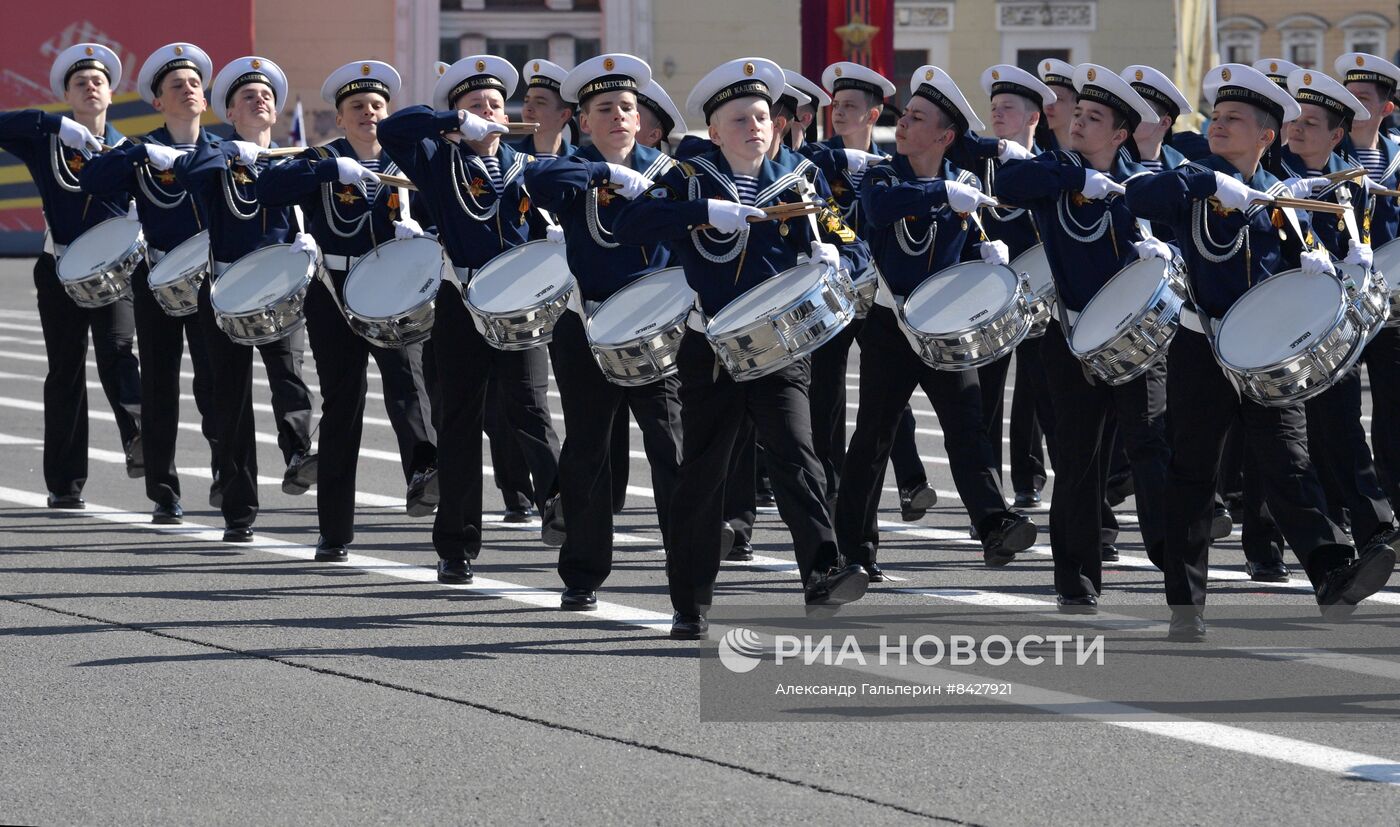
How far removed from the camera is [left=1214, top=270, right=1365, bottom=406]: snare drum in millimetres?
7840

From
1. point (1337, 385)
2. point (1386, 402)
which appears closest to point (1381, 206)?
point (1386, 402)

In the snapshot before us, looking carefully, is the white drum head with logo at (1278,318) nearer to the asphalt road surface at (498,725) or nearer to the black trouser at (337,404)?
the asphalt road surface at (498,725)

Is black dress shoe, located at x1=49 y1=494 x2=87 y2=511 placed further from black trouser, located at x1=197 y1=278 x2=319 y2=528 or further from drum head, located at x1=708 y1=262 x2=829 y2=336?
drum head, located at x1=708 y1=262 x2=829 y2=336

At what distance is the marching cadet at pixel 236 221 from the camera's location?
10.7 m

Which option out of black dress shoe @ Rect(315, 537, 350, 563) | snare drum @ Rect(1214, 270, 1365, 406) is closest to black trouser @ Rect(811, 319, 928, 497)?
snare drum @ Rect(1214, 270, 1365, 406)

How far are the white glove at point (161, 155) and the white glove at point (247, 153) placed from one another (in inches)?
15.6

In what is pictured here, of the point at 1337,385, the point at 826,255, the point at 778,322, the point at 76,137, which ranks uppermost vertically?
the point at 76,137

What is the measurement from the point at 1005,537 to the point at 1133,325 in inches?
66.7

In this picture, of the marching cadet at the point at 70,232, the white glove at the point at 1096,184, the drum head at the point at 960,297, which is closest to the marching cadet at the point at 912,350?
the drum head at the point at 960,297

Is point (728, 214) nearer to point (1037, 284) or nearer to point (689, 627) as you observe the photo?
point (689, 627)

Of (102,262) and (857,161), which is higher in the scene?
(857,161)

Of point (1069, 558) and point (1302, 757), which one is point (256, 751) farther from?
point (1069, 558)

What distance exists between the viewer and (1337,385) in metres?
8.79

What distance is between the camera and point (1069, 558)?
8867 millimetres
